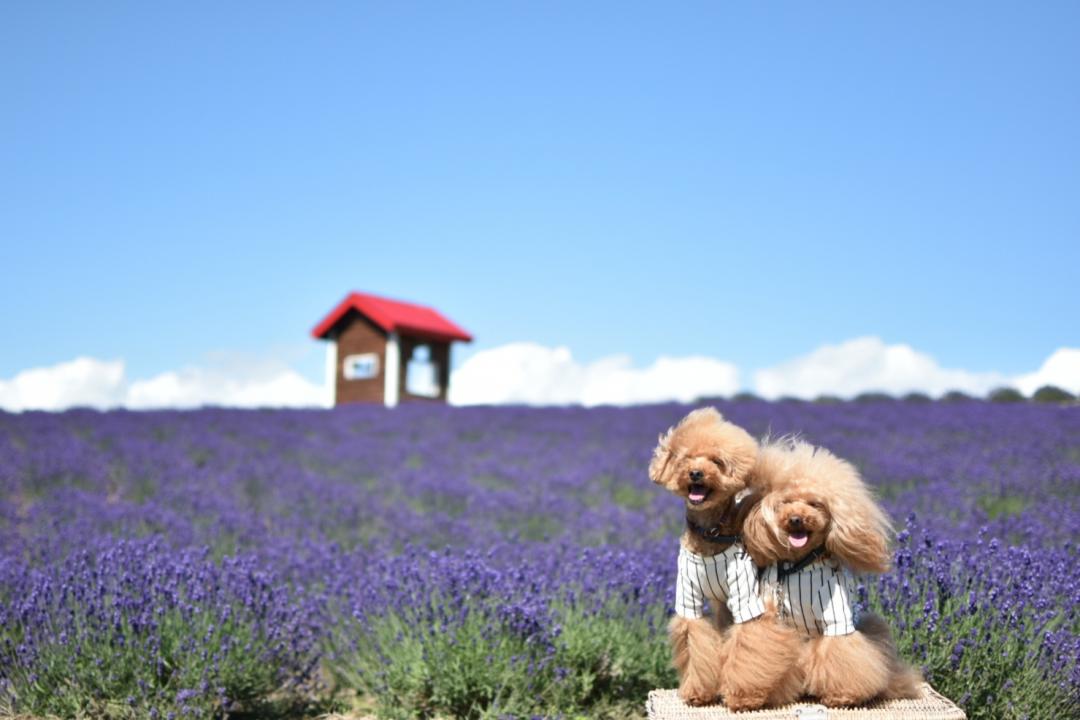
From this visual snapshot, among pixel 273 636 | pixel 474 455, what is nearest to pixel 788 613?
pixel 273 636

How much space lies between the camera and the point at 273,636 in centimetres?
401

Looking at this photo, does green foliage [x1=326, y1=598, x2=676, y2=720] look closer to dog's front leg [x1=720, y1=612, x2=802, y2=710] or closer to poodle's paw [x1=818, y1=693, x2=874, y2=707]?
dog's front leg [x1=720, y1=612, x2=802, y2=710]

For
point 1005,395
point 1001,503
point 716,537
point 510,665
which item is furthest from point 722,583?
point 1005,395

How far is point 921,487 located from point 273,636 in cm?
469

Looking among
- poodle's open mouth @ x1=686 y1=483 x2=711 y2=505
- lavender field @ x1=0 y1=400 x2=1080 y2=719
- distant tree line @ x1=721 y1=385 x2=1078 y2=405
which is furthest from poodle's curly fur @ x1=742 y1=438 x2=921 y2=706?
distant tree line @ x1=721 y1=385 x2=1078 y2=405

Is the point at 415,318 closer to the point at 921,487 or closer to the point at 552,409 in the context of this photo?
the point at 552,409

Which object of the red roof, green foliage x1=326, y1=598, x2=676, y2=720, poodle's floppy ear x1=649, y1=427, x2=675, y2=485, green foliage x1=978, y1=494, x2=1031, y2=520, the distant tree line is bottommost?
green foliage x1=326, y1=598, x2=676, y2=720

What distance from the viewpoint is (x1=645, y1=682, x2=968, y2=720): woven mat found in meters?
2.70

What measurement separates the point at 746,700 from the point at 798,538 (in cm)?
50

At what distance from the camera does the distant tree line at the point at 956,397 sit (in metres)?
14.0

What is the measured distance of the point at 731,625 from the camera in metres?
3.00

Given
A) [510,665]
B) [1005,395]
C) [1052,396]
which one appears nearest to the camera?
[510,665]

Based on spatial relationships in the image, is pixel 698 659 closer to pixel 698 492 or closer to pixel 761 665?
pixel 761 665

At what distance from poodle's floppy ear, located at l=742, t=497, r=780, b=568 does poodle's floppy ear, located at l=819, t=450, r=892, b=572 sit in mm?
172
